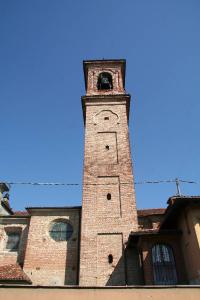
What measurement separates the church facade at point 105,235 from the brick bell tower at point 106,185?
0.17ft

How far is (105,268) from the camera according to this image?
15.2 m

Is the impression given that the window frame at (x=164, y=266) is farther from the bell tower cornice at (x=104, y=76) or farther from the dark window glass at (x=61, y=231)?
the bell tower cornice at (x=104, y=76)

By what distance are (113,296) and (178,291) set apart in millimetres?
2057

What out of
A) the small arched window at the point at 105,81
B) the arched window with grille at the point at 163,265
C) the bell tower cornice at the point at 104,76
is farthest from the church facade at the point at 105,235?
the small arched window at the point at 105,81

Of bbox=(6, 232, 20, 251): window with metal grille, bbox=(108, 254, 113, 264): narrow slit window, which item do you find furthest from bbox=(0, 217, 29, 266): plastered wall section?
bbox=(108, 254, 113, 264): narrow slit window

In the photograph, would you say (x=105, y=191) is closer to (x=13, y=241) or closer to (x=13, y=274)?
(x=13, y=241)

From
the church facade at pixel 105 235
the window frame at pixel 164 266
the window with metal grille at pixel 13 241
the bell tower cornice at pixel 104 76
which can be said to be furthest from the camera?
the bell tower cornice at pixel 104 76

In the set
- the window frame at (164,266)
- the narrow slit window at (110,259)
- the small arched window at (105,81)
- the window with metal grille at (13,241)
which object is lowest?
the window frame at (164,266)

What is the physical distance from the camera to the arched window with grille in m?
13.5

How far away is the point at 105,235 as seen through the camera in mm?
16469

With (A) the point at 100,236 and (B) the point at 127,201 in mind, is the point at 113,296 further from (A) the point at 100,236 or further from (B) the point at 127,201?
(B) the point at 127,201

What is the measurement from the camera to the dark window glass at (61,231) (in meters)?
17.5

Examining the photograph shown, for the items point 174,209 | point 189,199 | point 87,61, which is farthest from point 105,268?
point 87,61

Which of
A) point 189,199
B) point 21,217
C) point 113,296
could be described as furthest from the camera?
point 21,217
